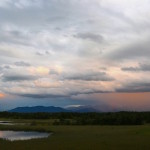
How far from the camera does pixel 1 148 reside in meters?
42.8

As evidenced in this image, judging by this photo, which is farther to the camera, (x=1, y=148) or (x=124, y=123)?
(x=124, y=123)

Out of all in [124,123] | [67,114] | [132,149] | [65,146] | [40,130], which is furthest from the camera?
[67,114]

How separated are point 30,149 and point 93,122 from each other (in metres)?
79.8

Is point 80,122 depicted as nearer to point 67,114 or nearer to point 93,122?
point 93,122

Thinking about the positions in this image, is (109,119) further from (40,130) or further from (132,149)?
(132,149)

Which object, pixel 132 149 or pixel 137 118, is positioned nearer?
pixel 132 149

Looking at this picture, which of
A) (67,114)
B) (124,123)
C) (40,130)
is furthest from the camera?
(67,114)

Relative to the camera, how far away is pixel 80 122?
382 feet

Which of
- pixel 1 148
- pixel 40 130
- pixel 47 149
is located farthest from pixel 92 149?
pixel 40 130

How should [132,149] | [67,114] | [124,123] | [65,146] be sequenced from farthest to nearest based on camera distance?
[67,114]
[124,123]
[65,146]
[132,149]

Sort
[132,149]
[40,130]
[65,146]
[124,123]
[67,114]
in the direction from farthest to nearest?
[67,114] → [124,123] → [40,130] → [65,146] → [132,149]

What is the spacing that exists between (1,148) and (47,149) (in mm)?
6797

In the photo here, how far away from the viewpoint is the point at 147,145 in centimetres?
4222

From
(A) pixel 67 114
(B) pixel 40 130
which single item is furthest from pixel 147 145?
(A) pixel 67 114
